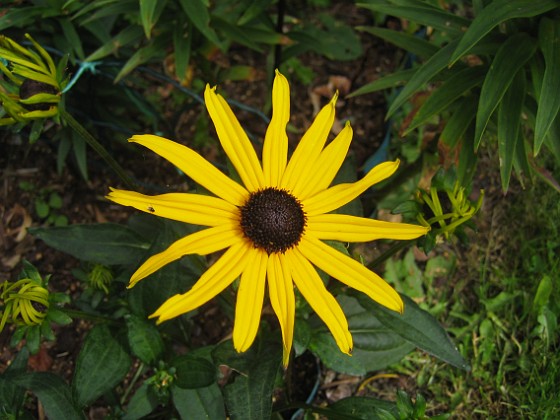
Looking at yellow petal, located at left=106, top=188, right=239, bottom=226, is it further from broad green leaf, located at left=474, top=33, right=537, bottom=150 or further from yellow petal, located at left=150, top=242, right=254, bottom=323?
broad green leaf, located at left=474, top=33, right=537, bottom=150

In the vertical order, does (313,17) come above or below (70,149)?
above

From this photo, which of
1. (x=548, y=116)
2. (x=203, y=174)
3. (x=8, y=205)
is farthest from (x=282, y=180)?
(x=8, y=205)

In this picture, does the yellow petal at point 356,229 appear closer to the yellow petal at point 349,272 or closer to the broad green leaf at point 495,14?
the yellow petal at point 349,272

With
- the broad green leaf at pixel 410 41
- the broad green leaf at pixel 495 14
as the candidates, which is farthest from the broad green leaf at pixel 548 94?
the broad green leaf at pixel 410 41

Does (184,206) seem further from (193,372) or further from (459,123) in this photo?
(459,123)

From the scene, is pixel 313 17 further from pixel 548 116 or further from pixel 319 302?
pixel 319 302
